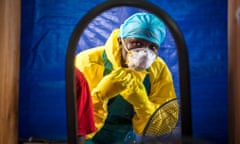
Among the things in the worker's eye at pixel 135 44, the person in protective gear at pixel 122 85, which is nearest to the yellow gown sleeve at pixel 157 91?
the person in protective gear at pixel 122 85

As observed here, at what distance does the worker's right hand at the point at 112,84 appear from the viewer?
122 centimetres

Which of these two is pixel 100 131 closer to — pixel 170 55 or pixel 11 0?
pixel 170 55

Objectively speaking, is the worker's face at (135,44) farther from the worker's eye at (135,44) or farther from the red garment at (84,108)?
the red garment at (84,108)

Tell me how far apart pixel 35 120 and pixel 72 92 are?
40 centimetres

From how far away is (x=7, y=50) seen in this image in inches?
48.1

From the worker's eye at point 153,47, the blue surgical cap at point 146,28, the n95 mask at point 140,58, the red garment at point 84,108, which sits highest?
the blue surgical cap at point 146,28

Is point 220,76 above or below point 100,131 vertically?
above

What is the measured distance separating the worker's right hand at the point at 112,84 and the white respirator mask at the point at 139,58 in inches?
2.0

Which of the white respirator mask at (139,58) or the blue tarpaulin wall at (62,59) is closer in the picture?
the white respirator mask at (139,58)

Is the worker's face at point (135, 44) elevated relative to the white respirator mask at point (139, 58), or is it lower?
elevated

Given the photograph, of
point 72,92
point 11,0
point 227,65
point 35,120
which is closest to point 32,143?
point 35,120

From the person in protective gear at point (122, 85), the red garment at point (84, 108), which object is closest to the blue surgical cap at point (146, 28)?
the person in protective gear at point (122, 85)

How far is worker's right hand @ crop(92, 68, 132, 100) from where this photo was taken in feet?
4.01

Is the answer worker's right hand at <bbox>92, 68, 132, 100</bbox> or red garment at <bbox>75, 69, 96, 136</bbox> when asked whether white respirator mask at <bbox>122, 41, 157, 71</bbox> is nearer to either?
worker's right hand at <bbox>92, 68, 132, 100</bbox>
